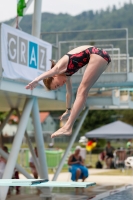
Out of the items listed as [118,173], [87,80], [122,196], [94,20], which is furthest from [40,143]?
[94,20]

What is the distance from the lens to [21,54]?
44.8 ft

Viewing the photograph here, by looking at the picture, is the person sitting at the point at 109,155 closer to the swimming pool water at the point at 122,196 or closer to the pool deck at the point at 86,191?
the pool deck at the point at 86,191

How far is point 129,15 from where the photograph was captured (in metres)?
136

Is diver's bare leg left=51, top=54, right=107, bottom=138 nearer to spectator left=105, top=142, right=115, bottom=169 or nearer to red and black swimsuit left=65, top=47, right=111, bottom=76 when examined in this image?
red and black swimsuit left=65, top=47, right=111, bottom=76

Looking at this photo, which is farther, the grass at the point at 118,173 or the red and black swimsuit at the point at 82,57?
the grass at the point at 118,173

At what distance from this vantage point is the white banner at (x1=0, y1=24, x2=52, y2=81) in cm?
1288

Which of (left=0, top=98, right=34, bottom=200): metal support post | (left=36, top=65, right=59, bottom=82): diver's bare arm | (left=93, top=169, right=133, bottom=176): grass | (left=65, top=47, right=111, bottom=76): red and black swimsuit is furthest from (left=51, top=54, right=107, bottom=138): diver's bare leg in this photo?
(left=93, top=169, right=133, bottom=176): grass

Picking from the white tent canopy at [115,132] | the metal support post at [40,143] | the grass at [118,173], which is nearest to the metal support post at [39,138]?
the metal support post at [40,143]

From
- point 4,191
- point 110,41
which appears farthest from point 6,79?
point 110,41

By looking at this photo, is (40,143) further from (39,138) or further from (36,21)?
(36,21)

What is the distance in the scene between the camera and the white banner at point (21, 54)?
12880 millimetres

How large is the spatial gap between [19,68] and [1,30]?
49.8 inches

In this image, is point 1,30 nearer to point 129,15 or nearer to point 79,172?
point 79,172

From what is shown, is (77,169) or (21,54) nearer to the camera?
(21,54)
